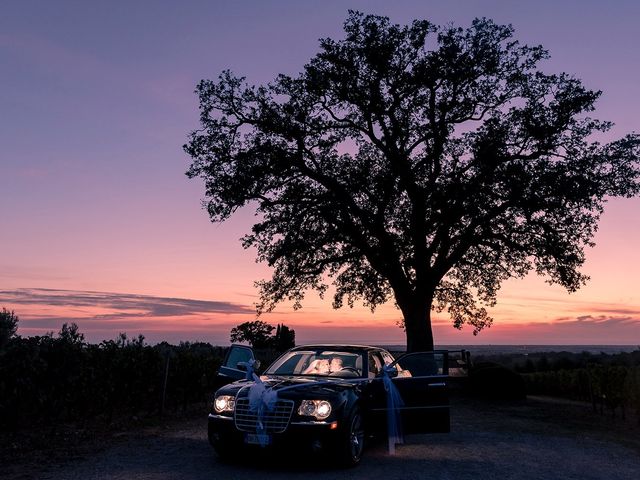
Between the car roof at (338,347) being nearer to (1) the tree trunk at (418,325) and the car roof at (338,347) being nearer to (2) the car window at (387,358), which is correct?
(2) the car window at (387,358)

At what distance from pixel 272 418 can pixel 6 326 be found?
19.8 ft

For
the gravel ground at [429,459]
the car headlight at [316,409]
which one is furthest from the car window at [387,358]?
the car headlight at [316,409]

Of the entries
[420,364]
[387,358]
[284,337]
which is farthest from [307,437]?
[284,337]

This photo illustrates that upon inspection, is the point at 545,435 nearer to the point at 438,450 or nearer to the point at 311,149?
the point at 438,450

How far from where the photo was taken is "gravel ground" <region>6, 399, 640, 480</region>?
8.79m

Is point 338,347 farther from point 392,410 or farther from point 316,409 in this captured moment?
point 316,409

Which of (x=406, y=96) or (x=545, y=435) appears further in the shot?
(x=406, y=96)

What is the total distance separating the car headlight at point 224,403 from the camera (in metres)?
9.24

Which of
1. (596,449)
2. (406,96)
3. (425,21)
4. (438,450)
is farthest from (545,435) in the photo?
(425,21)

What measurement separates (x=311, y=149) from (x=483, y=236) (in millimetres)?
7471

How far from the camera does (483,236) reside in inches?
945

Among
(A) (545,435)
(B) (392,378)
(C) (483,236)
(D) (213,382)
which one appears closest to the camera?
(B) (392,378)

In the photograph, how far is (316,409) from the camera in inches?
345

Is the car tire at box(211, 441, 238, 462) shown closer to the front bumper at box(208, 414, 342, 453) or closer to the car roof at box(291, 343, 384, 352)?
the front bumper at box(208, 414, 342, 453)
